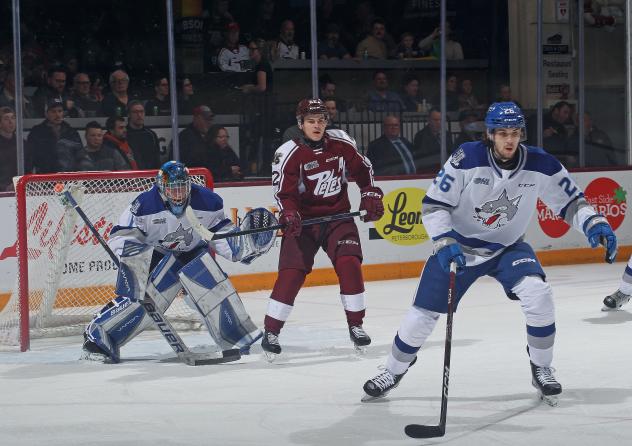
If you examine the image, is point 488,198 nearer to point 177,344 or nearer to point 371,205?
point 371,205

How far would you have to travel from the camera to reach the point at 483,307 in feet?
24.7

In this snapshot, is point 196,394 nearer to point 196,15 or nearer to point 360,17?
point 196,15

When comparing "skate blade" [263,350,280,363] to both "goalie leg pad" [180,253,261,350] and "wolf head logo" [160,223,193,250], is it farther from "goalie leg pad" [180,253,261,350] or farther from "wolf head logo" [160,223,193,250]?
"wolf head logo" [160,223,193,250]

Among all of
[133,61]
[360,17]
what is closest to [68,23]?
[133,61]

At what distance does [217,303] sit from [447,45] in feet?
17.3

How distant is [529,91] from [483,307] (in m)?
3.21

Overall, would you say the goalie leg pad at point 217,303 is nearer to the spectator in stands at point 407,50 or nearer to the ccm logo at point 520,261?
the ccm logo at point 520,261

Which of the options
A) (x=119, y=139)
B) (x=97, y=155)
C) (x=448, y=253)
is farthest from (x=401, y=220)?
(x=448, y=253)

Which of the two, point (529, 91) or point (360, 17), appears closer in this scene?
point (529, 91)

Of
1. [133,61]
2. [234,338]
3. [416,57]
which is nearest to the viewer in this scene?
[234,338]

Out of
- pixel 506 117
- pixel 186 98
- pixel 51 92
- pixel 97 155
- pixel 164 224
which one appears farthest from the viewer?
pixel 186 98

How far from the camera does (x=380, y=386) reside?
15.3 feet

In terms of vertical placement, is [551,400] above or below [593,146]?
below

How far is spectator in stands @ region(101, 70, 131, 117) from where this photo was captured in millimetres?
8859
